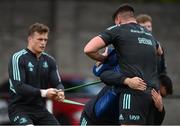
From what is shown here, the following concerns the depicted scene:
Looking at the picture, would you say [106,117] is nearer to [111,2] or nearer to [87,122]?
[87,122]

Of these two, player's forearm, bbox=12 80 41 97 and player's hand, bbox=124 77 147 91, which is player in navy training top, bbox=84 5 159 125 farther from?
player's forearm, bbox=12 80 41 97

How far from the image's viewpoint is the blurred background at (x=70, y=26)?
85.5 feet

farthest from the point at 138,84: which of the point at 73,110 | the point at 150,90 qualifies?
the point at 73,110

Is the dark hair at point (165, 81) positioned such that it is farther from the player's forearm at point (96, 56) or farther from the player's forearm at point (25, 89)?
the player's forearm at point (25, 89)

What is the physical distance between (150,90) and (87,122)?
1143 mm

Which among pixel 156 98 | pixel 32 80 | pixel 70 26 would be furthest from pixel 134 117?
pixel 70 26

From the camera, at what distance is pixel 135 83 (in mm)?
10586

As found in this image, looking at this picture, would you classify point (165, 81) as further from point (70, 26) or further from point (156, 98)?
point (70, 26)

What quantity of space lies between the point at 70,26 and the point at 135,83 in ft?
51.3

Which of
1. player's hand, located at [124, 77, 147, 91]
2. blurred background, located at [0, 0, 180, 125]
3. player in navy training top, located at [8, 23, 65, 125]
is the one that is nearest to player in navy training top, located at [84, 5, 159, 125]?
player's hand, located at [124, 77, 147, 91]

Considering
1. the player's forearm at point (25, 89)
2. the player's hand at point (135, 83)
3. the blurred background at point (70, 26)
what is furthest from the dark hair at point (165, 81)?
the blurred background at point (70, 26)

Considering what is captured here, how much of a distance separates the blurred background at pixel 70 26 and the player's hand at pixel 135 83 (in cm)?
1513

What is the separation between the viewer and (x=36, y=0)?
2639cm

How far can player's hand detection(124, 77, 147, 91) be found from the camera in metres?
10.6
